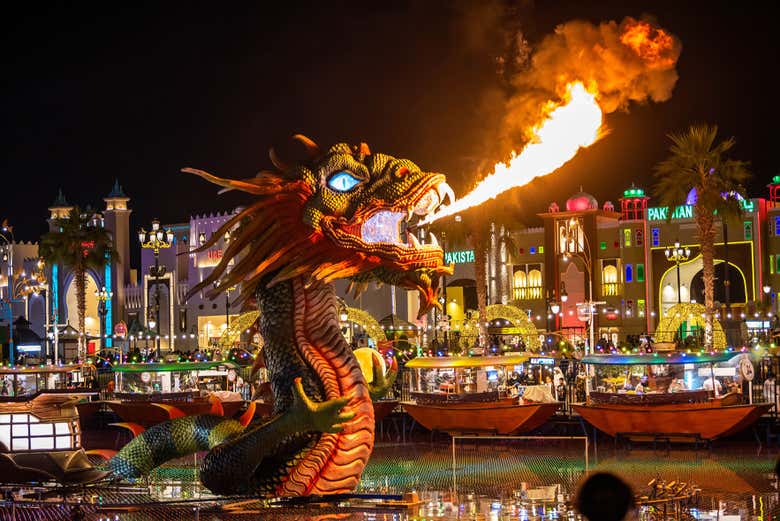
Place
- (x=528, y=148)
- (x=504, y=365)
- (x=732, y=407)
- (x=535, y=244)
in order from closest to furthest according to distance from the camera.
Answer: (x=528, y=148)
(x=732, y=407)
(x=504, y=365)
(x=535, y=244)

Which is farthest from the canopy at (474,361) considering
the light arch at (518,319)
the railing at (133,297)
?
the railing at (133,297)

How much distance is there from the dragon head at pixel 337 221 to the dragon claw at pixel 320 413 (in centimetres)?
121

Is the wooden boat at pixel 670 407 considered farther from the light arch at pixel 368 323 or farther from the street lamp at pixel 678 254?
the street lamp at pixel 678 254

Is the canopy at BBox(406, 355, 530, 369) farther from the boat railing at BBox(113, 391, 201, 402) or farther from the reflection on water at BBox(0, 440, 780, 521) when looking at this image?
the boat railing at BBox(113, 391, 201, 402)

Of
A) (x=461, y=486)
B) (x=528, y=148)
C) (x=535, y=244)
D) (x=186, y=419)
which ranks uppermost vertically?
(x=535, y=244)

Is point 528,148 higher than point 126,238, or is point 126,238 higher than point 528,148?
point 126,238

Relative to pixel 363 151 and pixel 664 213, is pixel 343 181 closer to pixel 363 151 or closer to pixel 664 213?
pixel 363 151

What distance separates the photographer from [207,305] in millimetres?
79875

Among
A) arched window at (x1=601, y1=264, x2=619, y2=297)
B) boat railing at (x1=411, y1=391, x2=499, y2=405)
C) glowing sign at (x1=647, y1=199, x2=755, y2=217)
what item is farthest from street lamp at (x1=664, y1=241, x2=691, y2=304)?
boat railing at (x1=411, y1=391, x2=499, y2=405)

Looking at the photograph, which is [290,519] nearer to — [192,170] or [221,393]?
[192,170]

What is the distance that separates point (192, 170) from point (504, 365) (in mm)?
17175

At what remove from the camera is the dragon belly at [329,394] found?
9.30 m

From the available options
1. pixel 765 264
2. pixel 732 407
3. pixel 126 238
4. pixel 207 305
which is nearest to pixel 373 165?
pixel 732 407

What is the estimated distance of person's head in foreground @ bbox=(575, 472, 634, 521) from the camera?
11.2ft
